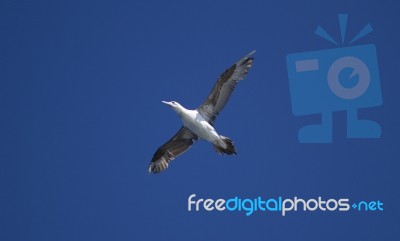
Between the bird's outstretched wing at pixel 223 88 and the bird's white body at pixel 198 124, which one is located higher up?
the bird's outstretched wing at pixel 223 88

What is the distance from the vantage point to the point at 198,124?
1471 centimetres

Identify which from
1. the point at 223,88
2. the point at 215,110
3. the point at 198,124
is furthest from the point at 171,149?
the point at 223,88

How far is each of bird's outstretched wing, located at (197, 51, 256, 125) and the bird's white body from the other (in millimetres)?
145

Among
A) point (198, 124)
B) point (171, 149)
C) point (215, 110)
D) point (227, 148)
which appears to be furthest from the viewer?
point (171, 149)

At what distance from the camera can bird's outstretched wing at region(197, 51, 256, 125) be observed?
14.6 meters

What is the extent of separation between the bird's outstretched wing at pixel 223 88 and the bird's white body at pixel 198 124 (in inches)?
5.7

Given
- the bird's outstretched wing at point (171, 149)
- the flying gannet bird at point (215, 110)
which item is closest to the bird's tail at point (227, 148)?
the flying gannet bird at point (215, 110)

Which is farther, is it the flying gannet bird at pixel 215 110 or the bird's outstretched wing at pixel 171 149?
the bird's outstretched wing at pixel 171 149

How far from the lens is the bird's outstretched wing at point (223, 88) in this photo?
14.6 metres

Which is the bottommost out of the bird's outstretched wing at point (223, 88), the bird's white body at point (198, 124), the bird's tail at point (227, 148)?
the bird's tail at point (227, 148)

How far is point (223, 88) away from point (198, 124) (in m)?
0.74

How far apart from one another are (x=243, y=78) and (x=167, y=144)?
194cm

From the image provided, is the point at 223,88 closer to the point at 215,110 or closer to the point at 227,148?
the point at 215,110

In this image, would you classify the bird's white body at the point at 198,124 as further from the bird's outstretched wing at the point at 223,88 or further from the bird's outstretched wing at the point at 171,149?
the bird's outstretched wing at the point at 171,149
